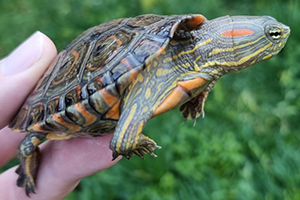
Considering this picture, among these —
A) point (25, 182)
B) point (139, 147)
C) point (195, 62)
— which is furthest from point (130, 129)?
point (25, 182)

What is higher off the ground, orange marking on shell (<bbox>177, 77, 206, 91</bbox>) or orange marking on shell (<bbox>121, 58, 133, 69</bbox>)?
orange marking on shell (<bbox>121, 58, 133, 69</bbox>)

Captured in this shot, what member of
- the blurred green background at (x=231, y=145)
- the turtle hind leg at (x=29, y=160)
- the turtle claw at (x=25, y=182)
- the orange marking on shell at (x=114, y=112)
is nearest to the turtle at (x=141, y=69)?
the orange marking on shell at (x=114, y=112)

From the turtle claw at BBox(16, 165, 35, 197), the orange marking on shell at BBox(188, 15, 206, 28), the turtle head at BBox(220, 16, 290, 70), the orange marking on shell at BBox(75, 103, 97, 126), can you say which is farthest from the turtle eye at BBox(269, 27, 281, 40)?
the turtle claw at BBox(16, 165, 35, 197)

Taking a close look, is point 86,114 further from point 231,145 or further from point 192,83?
point 231,145

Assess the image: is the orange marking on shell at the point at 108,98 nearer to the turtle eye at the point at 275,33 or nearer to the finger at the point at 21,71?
the finger at the point at 21,71

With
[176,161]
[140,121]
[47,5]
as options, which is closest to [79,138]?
[140,121]

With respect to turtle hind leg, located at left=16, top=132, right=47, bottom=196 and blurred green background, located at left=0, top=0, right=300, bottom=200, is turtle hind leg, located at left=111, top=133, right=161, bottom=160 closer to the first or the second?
turtle hind leg, located at left=16, top=132, right=47, bottom=196
